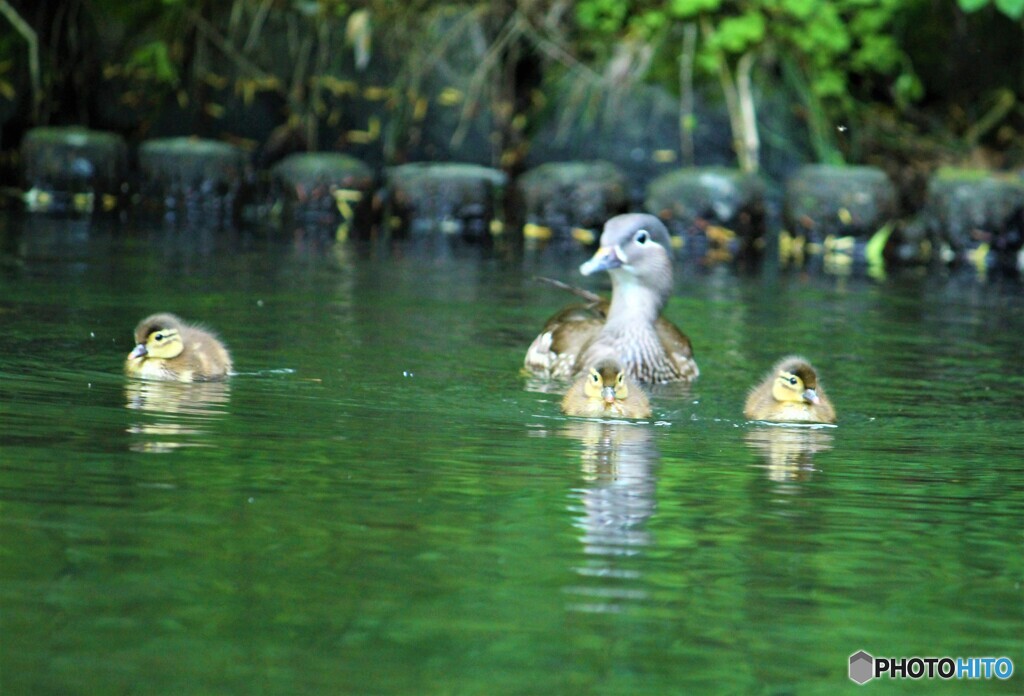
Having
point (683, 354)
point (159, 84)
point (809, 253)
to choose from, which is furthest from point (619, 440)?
point (159, 84)

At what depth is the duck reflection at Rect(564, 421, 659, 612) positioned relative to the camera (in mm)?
4117

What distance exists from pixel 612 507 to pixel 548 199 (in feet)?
41.5

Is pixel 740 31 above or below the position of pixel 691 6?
below

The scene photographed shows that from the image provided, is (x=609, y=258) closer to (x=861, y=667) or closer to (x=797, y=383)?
(x=797, y=383)

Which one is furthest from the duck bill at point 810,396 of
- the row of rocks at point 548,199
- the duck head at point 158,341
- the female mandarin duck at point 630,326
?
the row of rocks at point 548,199

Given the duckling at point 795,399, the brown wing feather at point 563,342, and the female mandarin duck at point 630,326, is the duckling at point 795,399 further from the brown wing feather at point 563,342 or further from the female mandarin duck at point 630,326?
the brown wing feather at point 563,342

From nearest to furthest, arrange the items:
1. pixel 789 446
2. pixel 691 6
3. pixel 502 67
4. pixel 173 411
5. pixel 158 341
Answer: pixel 789 446, pixel 173 411, pixel 158 341, pixel 691 6, pixel 502 67

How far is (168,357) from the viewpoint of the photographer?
750 cm

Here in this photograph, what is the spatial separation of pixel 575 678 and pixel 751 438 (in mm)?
3216

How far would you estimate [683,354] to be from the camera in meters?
8.58

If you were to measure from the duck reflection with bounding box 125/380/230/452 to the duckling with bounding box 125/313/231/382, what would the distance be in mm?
81

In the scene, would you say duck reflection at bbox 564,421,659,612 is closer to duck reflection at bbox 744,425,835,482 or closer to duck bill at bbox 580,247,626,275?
duck reflection at bbox 744,425,835,482

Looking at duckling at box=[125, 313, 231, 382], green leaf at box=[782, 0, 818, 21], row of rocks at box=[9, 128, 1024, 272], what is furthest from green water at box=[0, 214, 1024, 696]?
green leaf at box=[782, 0, 818, 21]

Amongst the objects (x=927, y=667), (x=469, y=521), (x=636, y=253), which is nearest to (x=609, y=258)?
(x=636, y=253)
